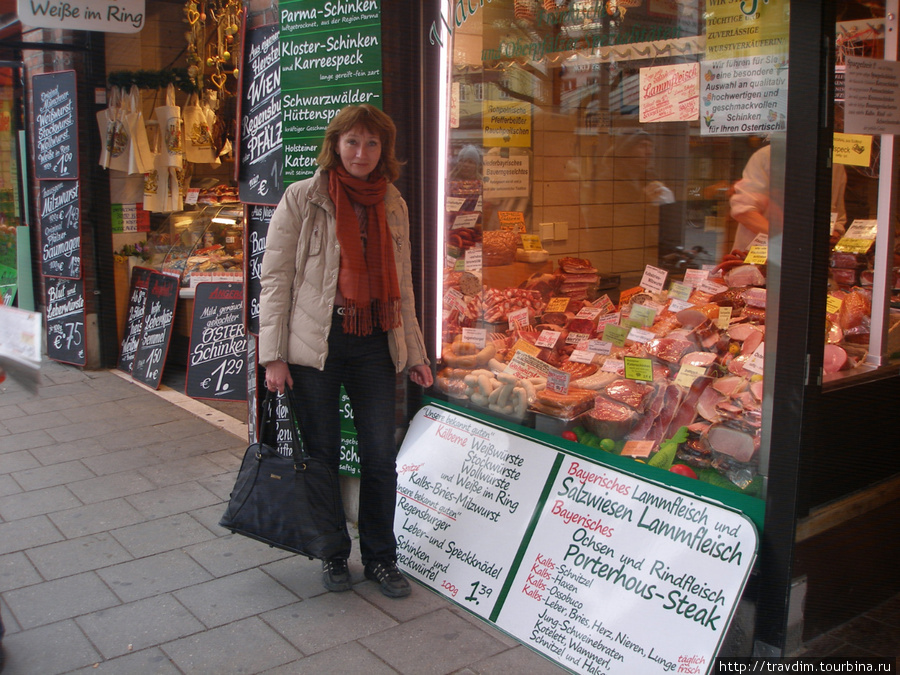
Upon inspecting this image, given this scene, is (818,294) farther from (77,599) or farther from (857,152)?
(77,599)

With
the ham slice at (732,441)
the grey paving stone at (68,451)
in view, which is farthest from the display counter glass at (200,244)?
the ham slice at (732,441)

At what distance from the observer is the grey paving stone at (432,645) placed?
3023mm

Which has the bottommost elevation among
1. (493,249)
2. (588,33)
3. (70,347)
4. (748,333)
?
(70,347)

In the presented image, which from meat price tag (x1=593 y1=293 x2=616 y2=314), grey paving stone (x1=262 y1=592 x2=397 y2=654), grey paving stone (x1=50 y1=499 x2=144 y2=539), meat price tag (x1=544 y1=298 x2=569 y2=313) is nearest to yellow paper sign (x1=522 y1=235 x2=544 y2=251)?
meat price tag (x1=544 y1=298 x2=569 y2=313)

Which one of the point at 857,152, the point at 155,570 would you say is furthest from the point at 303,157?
the point at 857,152

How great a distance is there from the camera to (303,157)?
13.5 ft

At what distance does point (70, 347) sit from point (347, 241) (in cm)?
542

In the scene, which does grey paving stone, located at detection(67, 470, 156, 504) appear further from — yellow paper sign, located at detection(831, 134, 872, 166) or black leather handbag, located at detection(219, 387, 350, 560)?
yellow paper sign, located at detection(831, 134, 872, 166)

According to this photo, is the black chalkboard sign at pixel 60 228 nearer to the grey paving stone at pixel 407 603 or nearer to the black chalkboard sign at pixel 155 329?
the black chalkboard sign at pixel 155 329

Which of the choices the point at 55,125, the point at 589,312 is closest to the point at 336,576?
the point at 589,312

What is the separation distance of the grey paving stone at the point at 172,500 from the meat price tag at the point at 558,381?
6.63ft

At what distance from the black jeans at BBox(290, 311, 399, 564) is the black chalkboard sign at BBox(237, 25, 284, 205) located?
1.22 meters

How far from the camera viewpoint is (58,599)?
3529 millimetres

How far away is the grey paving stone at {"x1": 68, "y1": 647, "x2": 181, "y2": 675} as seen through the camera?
2.97m
